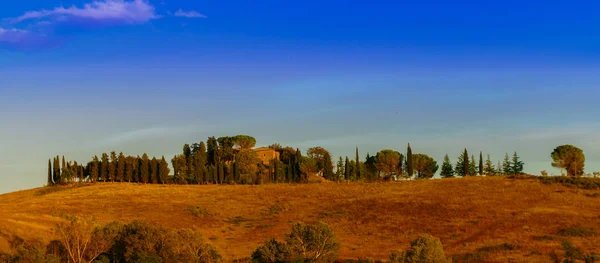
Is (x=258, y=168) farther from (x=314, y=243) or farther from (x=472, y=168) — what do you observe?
(x=314, y=243)

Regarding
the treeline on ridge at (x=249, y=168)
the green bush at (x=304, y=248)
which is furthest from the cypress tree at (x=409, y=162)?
the green bush at (x=304, y=248)

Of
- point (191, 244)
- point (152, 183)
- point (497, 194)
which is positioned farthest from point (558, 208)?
point (152, 183)

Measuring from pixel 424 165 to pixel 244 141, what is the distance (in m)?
47.4

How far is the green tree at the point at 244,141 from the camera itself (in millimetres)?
145212

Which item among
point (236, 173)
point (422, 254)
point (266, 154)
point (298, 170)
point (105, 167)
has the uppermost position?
point (266, 154)

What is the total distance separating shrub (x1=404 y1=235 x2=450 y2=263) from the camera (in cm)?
3972

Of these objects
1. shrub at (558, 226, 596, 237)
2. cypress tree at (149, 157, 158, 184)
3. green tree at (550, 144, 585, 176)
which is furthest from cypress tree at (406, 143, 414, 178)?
shrub at (558, 226, 596, 237)

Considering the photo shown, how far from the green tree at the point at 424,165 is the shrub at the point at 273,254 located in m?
90.5

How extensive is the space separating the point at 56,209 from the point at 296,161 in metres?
66.6

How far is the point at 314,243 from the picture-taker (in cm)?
4584

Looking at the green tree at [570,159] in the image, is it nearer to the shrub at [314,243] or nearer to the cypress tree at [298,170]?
the cypress tree at [298,170]

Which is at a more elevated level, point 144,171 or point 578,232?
point 144,171

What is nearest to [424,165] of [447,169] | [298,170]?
[447,169]

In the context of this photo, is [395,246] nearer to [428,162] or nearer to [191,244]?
[191,244]
